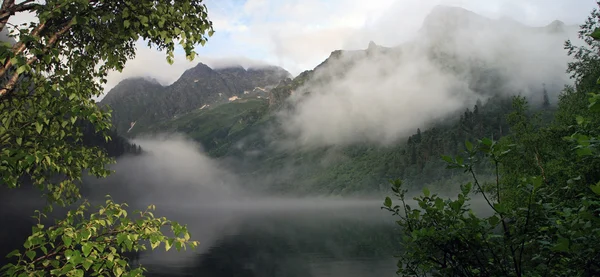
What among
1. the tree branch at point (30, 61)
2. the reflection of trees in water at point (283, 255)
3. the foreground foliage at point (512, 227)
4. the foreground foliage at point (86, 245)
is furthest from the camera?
the reflection of trees in water at point (283, 255)

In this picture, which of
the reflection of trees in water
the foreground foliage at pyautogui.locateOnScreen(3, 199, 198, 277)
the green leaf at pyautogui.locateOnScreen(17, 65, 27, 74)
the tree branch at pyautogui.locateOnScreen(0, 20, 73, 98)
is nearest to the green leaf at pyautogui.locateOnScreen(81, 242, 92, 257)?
the foreground foliage at pyautogui.locateOnScreen(3, 199, 198, 277)

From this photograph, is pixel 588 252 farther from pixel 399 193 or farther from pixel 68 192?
pixel 68 192

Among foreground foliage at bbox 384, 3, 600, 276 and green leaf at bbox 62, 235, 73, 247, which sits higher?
foreground foliage at bbox 384, 3, 600, 276

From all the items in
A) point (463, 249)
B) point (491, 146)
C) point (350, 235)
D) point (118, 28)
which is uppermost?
point (118, 28)

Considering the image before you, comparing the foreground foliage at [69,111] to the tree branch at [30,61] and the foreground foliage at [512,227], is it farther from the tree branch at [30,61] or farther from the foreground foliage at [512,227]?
the foreground foliage at [512,227]

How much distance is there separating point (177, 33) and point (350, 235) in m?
152

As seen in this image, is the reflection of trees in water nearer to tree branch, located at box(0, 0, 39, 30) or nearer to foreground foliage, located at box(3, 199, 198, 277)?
foreground foliage, located at box(3, 199, 198, 277)

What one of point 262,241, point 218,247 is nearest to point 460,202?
point 218,247

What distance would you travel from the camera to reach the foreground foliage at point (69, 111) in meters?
5.34

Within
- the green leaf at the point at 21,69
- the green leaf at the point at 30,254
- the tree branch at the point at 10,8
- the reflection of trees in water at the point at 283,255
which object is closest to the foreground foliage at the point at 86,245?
the green leaf at the point at 30,254

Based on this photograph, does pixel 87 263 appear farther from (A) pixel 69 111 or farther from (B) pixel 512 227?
(B) pixel 512 227

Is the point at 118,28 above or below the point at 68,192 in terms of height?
above

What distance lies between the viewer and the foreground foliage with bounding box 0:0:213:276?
17.5ft

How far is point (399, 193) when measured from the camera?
6137mm
